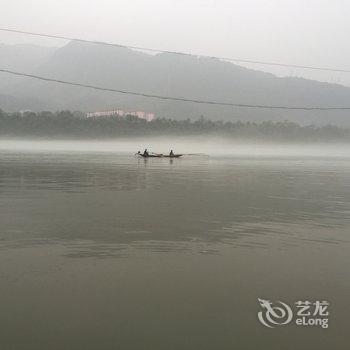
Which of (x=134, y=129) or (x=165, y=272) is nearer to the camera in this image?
(x=165, y=272)

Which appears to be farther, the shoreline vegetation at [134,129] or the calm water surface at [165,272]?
the shoreline vegetation at [134,129]

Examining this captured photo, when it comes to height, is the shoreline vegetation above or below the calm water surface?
above

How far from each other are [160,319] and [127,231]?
20.4ft

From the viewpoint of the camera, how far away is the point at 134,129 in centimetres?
16662

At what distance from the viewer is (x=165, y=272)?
9.00 meters

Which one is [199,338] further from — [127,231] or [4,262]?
[127,231]

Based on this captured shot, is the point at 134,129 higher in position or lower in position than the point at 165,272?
→ higher

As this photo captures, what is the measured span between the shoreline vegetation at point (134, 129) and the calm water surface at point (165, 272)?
481 feet

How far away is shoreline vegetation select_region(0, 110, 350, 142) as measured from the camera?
6142 inches

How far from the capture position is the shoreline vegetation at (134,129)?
15600cm

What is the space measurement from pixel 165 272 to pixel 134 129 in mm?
159647

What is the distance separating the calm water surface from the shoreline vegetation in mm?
146628

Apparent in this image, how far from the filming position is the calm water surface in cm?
630

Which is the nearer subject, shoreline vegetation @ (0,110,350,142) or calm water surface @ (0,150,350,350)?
calm water surface @ (0,150,350,350)
